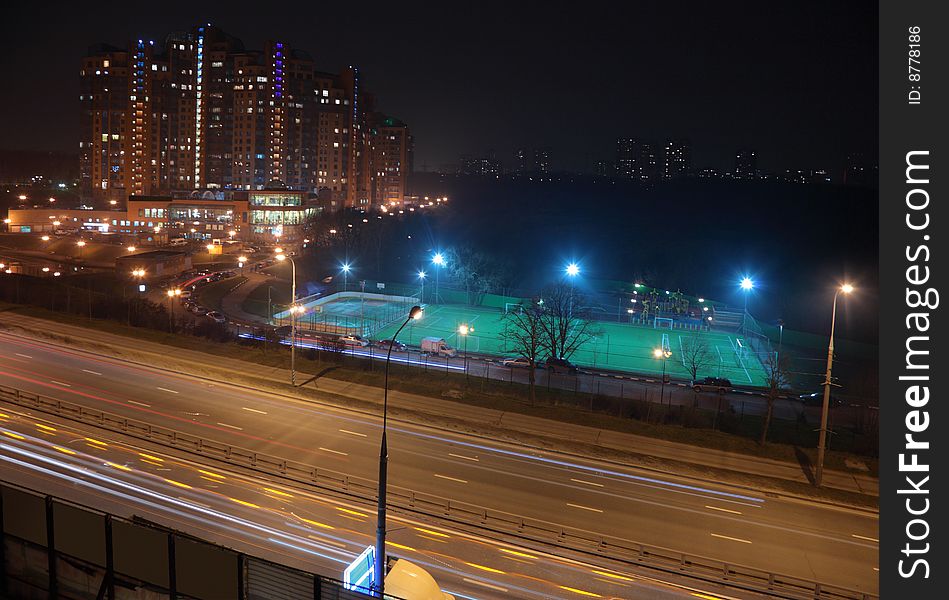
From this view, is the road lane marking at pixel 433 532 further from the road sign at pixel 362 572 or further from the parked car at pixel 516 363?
the parked car at pixel 516 363

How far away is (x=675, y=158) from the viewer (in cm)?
17800

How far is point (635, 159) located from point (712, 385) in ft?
531

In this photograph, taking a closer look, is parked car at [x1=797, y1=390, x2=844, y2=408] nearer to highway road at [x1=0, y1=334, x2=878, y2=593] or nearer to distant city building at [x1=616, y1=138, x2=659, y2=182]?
highway road at [x1=0, y1=334, x2=878, y2=593]

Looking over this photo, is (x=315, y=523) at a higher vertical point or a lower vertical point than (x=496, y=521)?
higher

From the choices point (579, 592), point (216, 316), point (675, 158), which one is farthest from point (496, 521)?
point (675, 158)

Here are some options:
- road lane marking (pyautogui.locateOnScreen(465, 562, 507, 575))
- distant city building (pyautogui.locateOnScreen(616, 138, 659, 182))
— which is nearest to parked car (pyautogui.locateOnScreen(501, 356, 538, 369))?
road lane marking (pyautogui.locateOnScreen(465, 562, 507, 575))

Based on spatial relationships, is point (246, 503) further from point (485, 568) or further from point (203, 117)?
point (203, 117)

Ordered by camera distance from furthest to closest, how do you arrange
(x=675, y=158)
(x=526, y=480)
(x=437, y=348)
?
(x=675, y=158)
(x=437, y=348)
(x=526, y=480)

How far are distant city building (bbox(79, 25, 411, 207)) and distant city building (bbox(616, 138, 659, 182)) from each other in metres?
90.5

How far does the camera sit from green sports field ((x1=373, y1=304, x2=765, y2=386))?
34812 mm

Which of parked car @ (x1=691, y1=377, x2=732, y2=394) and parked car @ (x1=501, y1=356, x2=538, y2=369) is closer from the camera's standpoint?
parked car @ (x1=691, y1=377, x2=732, y2=394)

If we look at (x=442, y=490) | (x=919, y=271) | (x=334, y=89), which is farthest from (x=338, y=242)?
(x=919, y=271)

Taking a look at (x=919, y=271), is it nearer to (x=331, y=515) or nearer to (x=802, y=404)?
(x=331, y=515)

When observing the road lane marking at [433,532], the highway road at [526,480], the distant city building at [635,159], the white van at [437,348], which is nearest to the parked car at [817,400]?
the highway road at [526,480]
